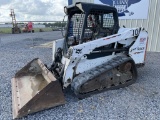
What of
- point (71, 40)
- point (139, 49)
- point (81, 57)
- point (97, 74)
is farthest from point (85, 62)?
point (139, 49)

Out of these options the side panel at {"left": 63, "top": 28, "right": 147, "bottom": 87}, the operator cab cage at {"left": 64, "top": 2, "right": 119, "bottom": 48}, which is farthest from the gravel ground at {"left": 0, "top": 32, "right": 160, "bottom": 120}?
the operator cab cage at {"left": 64, "top": 2, "right": 119, "bottom": 48}

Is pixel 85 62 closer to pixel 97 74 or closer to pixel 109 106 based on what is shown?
pixel 97 74

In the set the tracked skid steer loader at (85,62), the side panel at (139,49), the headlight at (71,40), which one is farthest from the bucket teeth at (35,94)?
Result: the side panel at (139,49)

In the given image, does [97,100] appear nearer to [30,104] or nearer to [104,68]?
[104,68]

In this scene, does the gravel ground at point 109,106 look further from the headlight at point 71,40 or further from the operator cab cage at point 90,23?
the operator cab cage at point 90,23

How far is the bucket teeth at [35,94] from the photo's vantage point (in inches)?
123

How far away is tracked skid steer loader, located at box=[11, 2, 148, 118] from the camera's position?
3402 millimetres

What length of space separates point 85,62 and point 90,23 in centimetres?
103

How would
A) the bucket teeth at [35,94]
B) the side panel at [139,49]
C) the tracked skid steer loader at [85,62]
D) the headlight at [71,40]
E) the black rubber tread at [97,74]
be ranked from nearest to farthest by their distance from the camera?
the bucket teeth at [35,94]
the tracked skid steer loader at [85,62]
the black rubber tread at [97,74]
the headlight at [71,40]
the side panel at [139,49]

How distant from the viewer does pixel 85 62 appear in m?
4.03

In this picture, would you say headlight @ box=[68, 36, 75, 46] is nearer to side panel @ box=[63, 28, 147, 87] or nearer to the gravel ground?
side panel @ box=[63, 28, 147, 87]

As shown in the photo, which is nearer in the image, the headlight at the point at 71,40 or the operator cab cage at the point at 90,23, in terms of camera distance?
the operator cab cage at the point at 90,23

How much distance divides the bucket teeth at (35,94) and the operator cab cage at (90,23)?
3.97ft

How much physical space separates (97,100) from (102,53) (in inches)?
46.8
